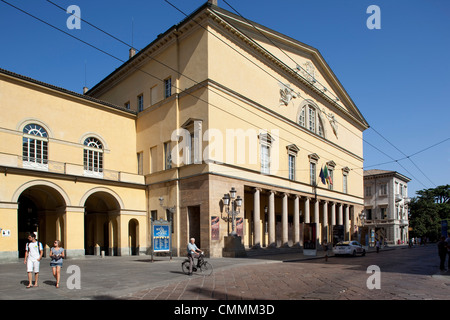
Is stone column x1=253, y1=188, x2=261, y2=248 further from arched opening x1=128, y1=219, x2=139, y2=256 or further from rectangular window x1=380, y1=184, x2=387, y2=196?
rectangular window x1=380, y1=184, x2=387, y2=196

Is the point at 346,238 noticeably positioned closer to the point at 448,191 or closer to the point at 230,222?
the point at 230,222

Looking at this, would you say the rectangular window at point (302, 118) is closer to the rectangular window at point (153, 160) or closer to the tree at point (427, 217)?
the rectangular window at point (153, 160)

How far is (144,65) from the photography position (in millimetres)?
34031

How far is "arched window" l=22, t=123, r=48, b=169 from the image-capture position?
2600 centimetres

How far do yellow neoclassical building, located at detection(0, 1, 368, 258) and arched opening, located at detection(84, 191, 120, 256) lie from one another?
0.10 meters

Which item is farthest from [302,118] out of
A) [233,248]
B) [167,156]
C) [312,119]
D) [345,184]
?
[233,248]

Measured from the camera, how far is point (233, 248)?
25.7 m

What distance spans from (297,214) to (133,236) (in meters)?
15.3

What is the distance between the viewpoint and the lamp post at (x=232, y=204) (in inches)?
1023

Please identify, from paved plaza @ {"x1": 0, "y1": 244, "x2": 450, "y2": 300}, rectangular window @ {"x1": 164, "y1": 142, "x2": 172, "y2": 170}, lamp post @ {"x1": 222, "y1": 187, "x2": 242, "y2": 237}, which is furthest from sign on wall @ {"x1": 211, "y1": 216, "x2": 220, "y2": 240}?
paved plaza @ {"x1": 0, "y1": 244, "x2": 450, "y2": 300}

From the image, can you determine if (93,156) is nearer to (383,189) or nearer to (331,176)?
(331,176)

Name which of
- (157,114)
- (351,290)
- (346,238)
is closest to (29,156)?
(157,114)

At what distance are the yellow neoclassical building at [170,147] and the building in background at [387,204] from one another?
38.9 meters
